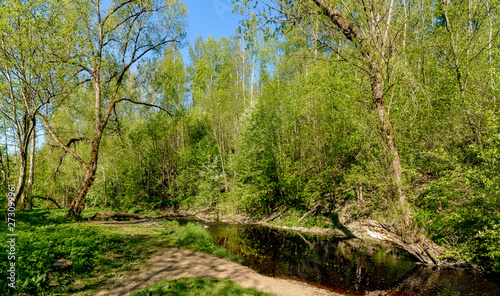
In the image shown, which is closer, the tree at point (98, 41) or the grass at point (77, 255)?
the grass at point (77, 255)

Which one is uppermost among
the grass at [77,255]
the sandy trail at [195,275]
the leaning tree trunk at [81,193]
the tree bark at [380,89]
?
the tree bark at [380,89]

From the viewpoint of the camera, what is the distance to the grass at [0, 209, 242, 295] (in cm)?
590

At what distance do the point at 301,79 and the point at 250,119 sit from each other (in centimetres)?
714

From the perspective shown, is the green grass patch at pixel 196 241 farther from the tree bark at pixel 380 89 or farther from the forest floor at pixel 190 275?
the tree bark at pixel 380 89

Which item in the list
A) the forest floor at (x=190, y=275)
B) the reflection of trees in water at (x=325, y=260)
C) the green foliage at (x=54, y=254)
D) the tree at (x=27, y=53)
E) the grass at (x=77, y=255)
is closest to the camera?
the green foliage at (x=54, y=254)

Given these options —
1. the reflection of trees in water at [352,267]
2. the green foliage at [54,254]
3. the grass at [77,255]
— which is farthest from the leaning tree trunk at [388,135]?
the green foliage at [54,254]

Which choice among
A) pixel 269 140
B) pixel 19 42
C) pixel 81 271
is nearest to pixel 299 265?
pixel 81 271

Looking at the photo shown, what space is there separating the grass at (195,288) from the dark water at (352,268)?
11.5ft

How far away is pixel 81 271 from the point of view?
23.5ft

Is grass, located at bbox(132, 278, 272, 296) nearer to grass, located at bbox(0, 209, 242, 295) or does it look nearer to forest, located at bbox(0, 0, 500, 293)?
grass, located at bbox(0, 209, 242, 295)

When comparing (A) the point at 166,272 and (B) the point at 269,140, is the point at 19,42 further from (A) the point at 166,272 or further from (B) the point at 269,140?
(B) the point at 269,140

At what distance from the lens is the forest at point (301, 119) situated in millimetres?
10172

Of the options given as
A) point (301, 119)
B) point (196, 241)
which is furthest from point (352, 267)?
point (301, 119)

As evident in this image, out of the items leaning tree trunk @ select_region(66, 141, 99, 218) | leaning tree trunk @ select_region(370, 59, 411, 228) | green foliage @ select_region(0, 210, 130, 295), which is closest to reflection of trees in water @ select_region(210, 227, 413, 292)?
leaning tree trunk @ select_region(370, 59, 411, 228)
